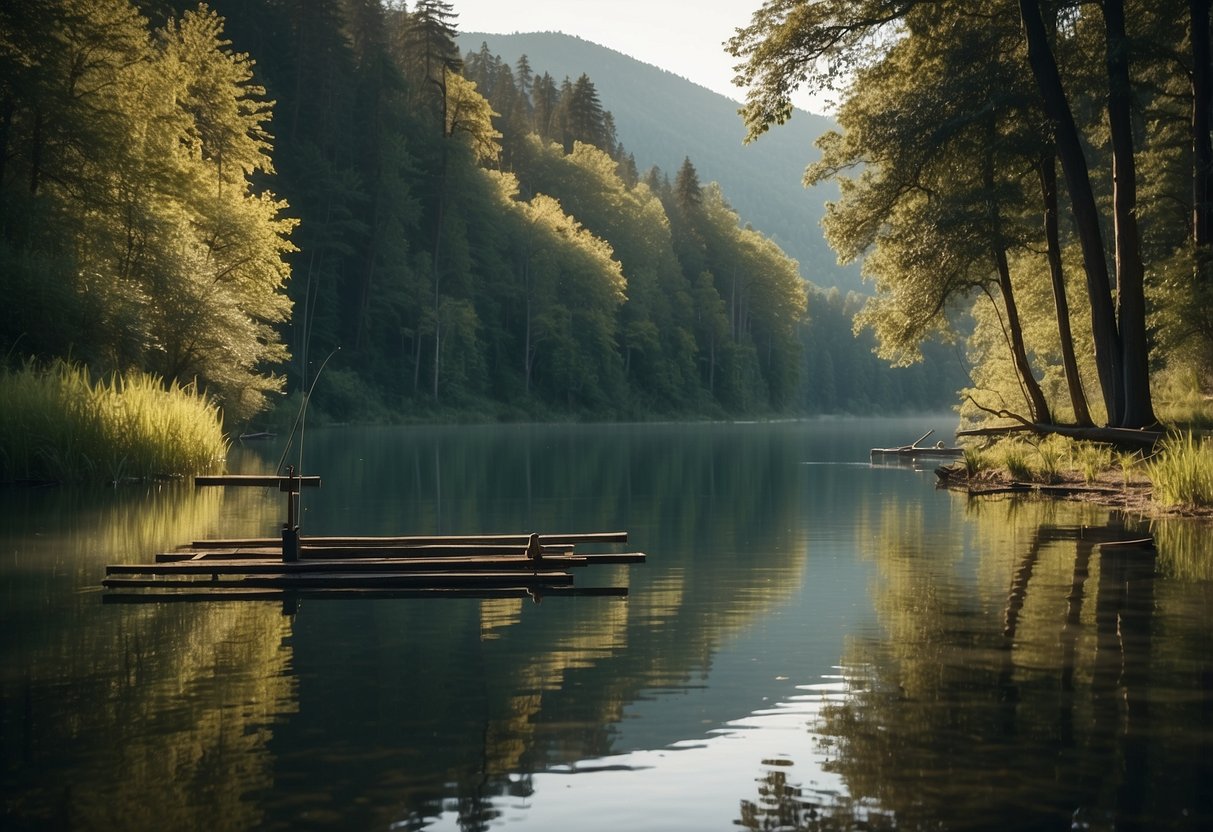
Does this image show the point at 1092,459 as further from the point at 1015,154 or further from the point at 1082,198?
the point at 1015,154

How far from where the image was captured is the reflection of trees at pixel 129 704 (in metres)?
6.56

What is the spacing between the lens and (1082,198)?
1029 inches

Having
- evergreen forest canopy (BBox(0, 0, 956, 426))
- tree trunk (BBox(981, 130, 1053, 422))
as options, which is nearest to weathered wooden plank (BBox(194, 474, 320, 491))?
evergreen forest canopy (BBox(0, 0, 956, 426))

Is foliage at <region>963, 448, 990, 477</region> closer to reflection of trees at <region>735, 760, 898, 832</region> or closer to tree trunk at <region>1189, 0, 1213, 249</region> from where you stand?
tree trunk at <region>1189, 0, 1213, 249</region>

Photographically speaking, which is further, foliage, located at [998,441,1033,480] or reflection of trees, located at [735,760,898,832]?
foliage, located at [998,441,1033,480]

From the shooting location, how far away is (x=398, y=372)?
8519 cm

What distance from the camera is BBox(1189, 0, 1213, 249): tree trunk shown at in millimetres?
24922

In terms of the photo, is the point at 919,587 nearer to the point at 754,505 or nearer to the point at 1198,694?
the point at 1198,694

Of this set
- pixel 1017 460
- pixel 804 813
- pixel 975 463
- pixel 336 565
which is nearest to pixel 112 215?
pixel 975 463

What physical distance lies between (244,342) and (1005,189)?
21127 millimetres

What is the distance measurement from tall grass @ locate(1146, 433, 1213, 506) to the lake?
9.85 feet

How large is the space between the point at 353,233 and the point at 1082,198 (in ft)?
212

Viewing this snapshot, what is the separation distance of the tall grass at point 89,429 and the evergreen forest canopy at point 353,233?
3.48 meters

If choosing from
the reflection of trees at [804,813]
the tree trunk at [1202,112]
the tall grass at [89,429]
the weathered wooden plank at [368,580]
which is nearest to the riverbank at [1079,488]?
the tree trunk at [1202,112]
